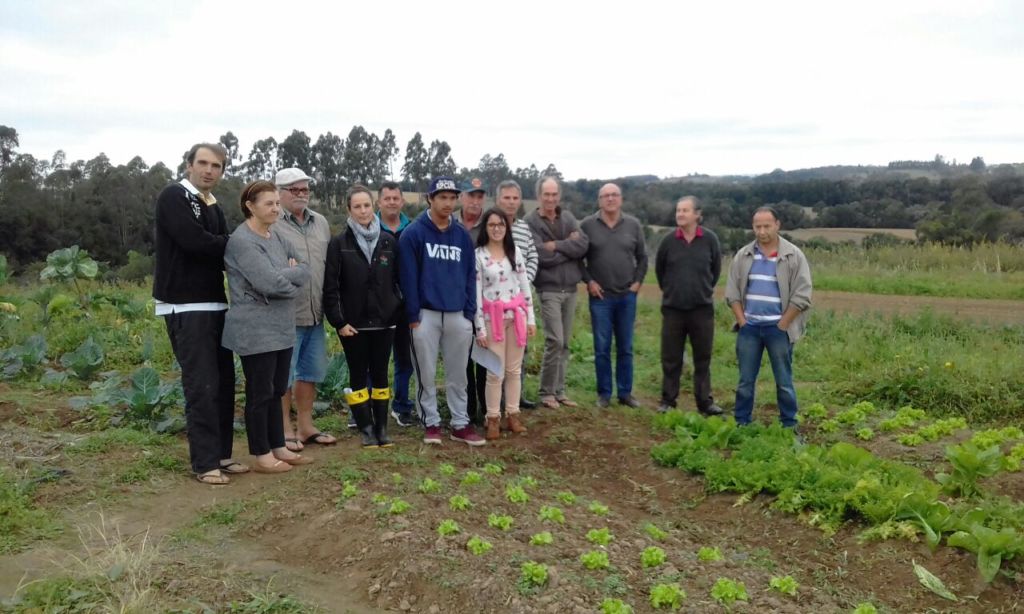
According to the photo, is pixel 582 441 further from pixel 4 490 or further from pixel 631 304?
pixel 4 490

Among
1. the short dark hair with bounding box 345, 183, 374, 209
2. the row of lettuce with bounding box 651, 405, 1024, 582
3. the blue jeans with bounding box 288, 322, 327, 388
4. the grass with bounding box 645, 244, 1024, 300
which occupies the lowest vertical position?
the row of lettuce with bounding box 651, 405, 1024, 582

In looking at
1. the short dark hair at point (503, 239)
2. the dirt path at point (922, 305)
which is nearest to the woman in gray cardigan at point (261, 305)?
the short dark hair at point (503, 239)

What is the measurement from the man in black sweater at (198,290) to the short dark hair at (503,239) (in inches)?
77.3

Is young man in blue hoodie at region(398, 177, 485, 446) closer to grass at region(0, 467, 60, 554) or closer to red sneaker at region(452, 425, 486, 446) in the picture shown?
red sneaker at region(452, 425, 486, 446)

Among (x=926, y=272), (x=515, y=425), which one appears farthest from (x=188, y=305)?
(x=926, y=272)

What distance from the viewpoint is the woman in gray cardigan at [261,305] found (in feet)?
16.3

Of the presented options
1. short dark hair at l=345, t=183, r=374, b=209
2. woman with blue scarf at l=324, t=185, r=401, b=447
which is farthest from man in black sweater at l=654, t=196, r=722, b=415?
short dark hair at l=345, t=183, r=374, b=209

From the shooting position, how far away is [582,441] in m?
6.48

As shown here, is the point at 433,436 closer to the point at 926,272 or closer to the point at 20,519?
the point at 20,519

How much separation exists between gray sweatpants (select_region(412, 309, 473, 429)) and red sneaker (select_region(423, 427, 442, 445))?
4cm

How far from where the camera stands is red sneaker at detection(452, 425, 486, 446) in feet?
20.1

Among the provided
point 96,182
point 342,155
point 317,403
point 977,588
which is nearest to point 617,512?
point 977,588

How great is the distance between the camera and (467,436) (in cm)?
616

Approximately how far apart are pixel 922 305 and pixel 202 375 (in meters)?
13.1
